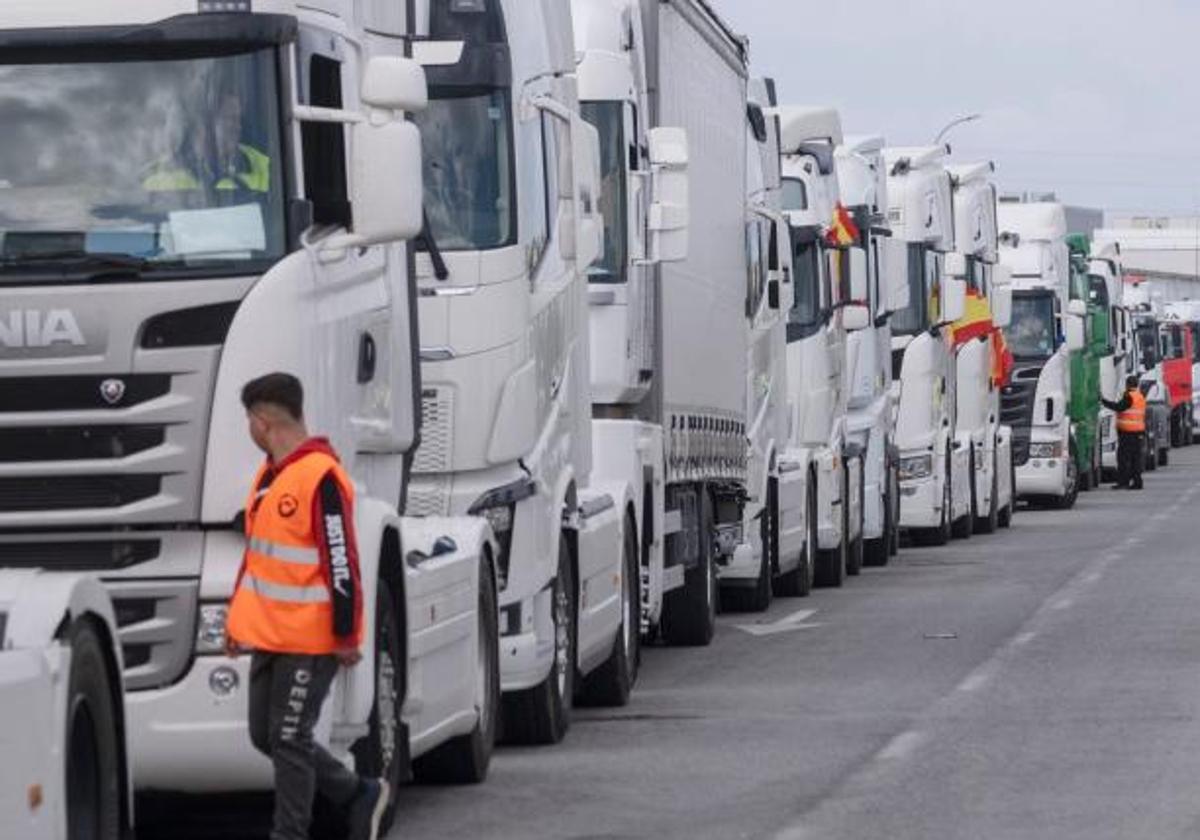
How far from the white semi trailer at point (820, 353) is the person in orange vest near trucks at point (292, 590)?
16.5m

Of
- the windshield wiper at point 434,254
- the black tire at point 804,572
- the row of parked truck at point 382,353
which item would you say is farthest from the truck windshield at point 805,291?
the windshield wiper at point 434,254

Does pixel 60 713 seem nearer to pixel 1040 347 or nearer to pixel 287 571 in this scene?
pixel 287 571

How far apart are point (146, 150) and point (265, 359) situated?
75cm

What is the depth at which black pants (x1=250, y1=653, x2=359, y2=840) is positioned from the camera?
10688 mm

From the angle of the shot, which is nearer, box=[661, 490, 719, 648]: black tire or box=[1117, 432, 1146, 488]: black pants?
box=[661, 490, 719, 648]: black tire

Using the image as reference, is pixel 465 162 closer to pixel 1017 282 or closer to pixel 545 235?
pixel 545 235

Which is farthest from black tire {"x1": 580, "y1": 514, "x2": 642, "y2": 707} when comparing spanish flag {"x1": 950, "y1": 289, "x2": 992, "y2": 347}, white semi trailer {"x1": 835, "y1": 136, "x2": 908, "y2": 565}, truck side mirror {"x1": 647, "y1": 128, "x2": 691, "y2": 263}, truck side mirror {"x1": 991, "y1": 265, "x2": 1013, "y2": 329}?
truck side mirror {"x1": 991, "y1": 265, "x2": 1013, "y2": 329}

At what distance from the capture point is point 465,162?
14.8m

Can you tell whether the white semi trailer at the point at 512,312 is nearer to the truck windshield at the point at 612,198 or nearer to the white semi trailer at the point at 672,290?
the truck windshield at the point at 612,198

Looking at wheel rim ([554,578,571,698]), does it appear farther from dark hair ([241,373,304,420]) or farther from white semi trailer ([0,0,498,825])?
dark hair ([241,373,304,420])

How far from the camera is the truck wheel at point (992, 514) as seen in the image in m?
40.3

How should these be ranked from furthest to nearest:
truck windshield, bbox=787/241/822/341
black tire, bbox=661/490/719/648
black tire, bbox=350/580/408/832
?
truck windshield, bbox=787/241/822/341
black tire, bbox=661/490/719/648
black tire, bbox=350/580/408/832

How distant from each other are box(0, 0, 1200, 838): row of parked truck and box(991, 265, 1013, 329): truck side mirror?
1778cm

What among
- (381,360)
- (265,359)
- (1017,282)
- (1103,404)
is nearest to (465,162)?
(381,360)
